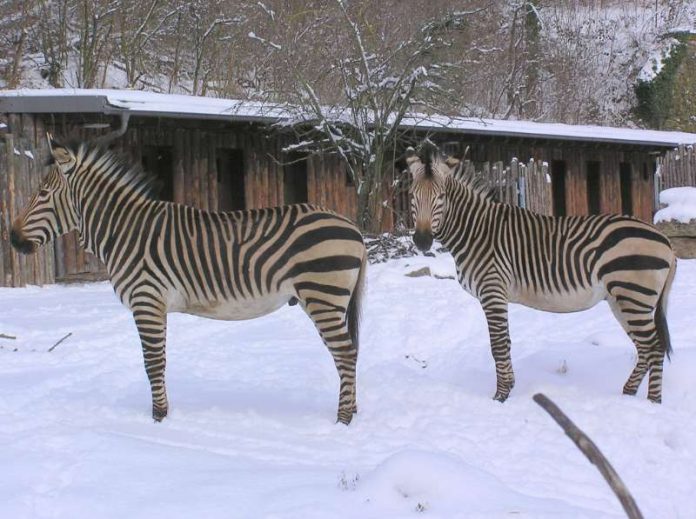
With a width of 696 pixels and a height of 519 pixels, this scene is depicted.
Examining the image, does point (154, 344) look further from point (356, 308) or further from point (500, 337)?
point (500, 337)

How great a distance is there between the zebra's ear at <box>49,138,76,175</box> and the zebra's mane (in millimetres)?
64

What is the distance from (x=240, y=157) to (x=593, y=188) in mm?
12527

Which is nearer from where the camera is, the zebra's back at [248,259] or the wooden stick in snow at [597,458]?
the wooden stick in snow at [597,458]

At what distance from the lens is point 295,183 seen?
1884cm

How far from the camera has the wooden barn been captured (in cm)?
1316

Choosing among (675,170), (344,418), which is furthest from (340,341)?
(675,170)

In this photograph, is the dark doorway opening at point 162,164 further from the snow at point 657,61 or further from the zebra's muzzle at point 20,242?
the snow at point 657,61

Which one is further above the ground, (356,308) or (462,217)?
(462,217)

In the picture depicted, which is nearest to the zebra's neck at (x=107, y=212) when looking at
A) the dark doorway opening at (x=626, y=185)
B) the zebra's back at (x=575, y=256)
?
the zebra's back at (x=575, y=256)

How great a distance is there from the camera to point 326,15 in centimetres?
2170

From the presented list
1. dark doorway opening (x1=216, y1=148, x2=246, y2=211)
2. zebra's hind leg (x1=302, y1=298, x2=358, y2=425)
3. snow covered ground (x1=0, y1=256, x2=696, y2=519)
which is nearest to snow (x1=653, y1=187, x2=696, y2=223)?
snow covered ground (x1=0, y1=256, x2=696, y2=519)

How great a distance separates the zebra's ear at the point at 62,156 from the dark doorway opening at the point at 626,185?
67.3ft

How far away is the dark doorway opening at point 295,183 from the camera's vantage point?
18.5 m

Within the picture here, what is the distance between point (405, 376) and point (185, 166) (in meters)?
9.32
